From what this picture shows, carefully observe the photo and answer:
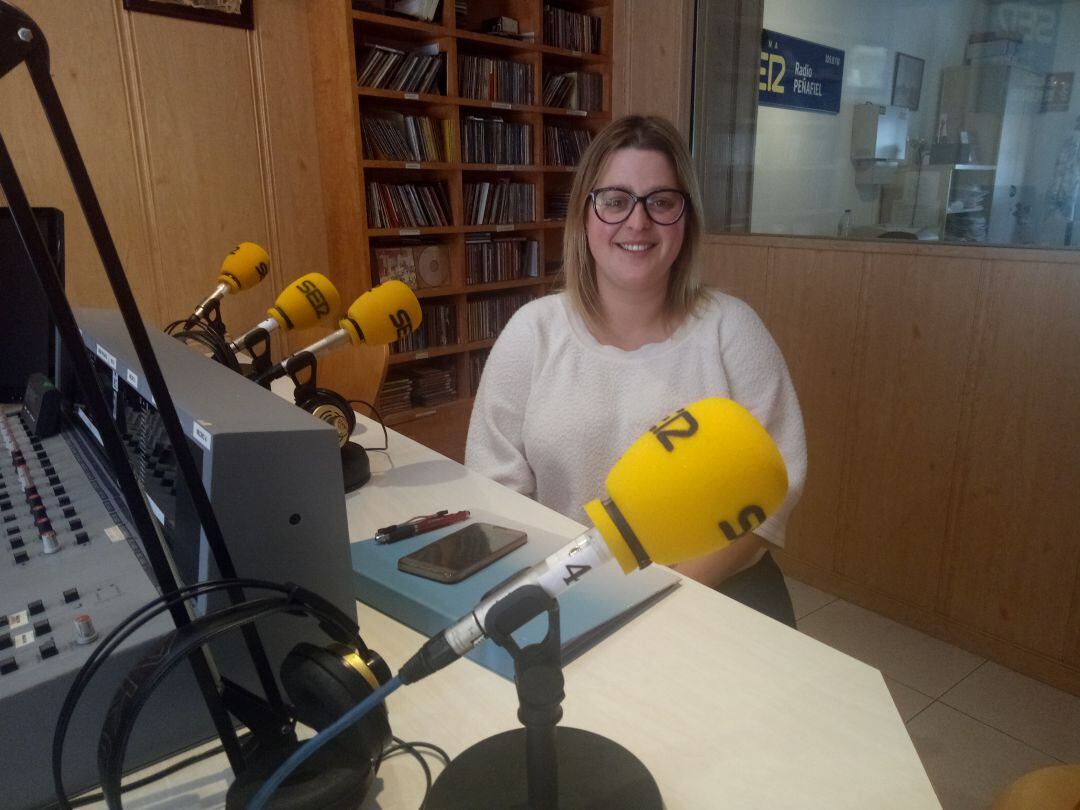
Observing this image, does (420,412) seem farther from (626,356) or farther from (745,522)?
(745,522)

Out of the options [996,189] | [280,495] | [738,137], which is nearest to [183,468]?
[280,495]

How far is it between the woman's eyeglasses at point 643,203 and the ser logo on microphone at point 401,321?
437mm

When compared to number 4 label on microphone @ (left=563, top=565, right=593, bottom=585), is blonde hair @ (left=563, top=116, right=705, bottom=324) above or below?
above

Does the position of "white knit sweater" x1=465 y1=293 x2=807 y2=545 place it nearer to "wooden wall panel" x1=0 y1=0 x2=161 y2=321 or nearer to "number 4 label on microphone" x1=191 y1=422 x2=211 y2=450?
"number 4 label on microphone" x1=191 y1=422 x2=211 y2=450

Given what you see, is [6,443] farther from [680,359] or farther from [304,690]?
[680,359]

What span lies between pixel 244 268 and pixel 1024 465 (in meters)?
2.11

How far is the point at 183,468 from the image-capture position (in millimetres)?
568

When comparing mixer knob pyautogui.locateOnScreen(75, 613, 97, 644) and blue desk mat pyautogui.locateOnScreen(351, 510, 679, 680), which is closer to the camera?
mixer knob pyautogui.locateOnScreen(75, 613, 97, 644)

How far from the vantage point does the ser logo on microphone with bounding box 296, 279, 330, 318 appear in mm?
1429

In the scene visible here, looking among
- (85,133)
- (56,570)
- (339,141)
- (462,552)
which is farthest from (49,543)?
(339,141)

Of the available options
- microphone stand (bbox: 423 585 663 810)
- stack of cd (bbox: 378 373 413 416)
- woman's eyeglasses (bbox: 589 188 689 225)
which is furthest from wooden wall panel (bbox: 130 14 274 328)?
microphone stand (bbox: 423 585 663 810)

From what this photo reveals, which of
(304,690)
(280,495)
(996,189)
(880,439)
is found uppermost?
(996,189)

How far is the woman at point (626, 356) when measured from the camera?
1.43 metres

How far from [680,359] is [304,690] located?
1043 mm
